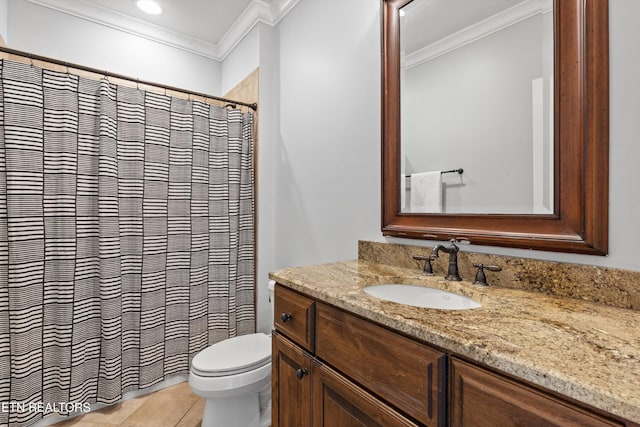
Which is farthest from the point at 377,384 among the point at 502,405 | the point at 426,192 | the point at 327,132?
the point at 327,132

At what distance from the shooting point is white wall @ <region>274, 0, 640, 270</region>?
1.45 metres

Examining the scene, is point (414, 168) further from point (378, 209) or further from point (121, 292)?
point (121, 292)

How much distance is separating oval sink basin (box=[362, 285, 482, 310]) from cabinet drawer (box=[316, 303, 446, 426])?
18 cm

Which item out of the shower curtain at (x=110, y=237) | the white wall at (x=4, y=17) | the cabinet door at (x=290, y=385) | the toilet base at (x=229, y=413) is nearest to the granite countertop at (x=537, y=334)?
the cabinet door at (x=290, y=385)

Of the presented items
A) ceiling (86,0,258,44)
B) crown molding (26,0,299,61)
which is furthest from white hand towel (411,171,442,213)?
ceiling (86,0,258,44)

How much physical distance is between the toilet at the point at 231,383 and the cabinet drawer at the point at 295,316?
21.0 inches

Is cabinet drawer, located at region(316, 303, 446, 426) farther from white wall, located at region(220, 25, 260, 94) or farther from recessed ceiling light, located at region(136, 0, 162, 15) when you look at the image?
recessed ceiling light, located at region(136, 0, 162, 15)

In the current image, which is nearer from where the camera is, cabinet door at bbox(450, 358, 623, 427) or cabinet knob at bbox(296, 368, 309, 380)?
cabinet door at bbox(450, 358, 623, 427)

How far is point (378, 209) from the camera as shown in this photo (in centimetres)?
144

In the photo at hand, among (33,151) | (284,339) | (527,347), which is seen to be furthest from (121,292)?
(527,347)

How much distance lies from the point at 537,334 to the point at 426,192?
0.74m

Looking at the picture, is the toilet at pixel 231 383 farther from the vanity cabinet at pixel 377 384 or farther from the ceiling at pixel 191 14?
the ceiling at pixel 191 14

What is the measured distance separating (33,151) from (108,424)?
1.55 meters

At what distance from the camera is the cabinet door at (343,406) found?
0.71 m
